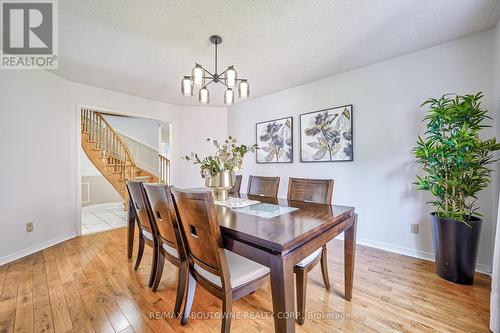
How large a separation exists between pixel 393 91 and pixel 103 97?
13.7ft

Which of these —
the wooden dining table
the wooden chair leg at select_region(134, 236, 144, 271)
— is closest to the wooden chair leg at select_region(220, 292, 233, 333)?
the wooden dining table

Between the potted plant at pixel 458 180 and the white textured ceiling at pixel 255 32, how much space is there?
0.75 meters

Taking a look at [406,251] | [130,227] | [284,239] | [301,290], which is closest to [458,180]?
[406,251]

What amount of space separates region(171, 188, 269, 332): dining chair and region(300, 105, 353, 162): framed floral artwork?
83.8 inches

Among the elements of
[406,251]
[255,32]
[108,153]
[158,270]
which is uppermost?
[255,32]

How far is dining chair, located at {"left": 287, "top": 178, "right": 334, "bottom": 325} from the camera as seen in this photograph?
1.36 meters

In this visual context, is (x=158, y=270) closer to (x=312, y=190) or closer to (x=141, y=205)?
(x=141, y=205)

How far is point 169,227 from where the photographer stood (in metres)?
1.45

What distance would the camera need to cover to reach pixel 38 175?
8.73 feet

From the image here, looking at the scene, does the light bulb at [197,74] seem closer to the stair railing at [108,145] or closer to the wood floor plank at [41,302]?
the wood floor plank at [41,302]

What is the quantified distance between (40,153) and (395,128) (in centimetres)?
442

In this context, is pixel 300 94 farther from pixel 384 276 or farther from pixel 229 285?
pixel 229 285

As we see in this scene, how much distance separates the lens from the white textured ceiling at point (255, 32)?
65.4 inches

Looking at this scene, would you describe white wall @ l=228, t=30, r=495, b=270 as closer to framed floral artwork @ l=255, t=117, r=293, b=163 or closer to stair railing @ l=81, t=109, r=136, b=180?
framed floral artwork @ l=255, t=117, r=293, b=163
